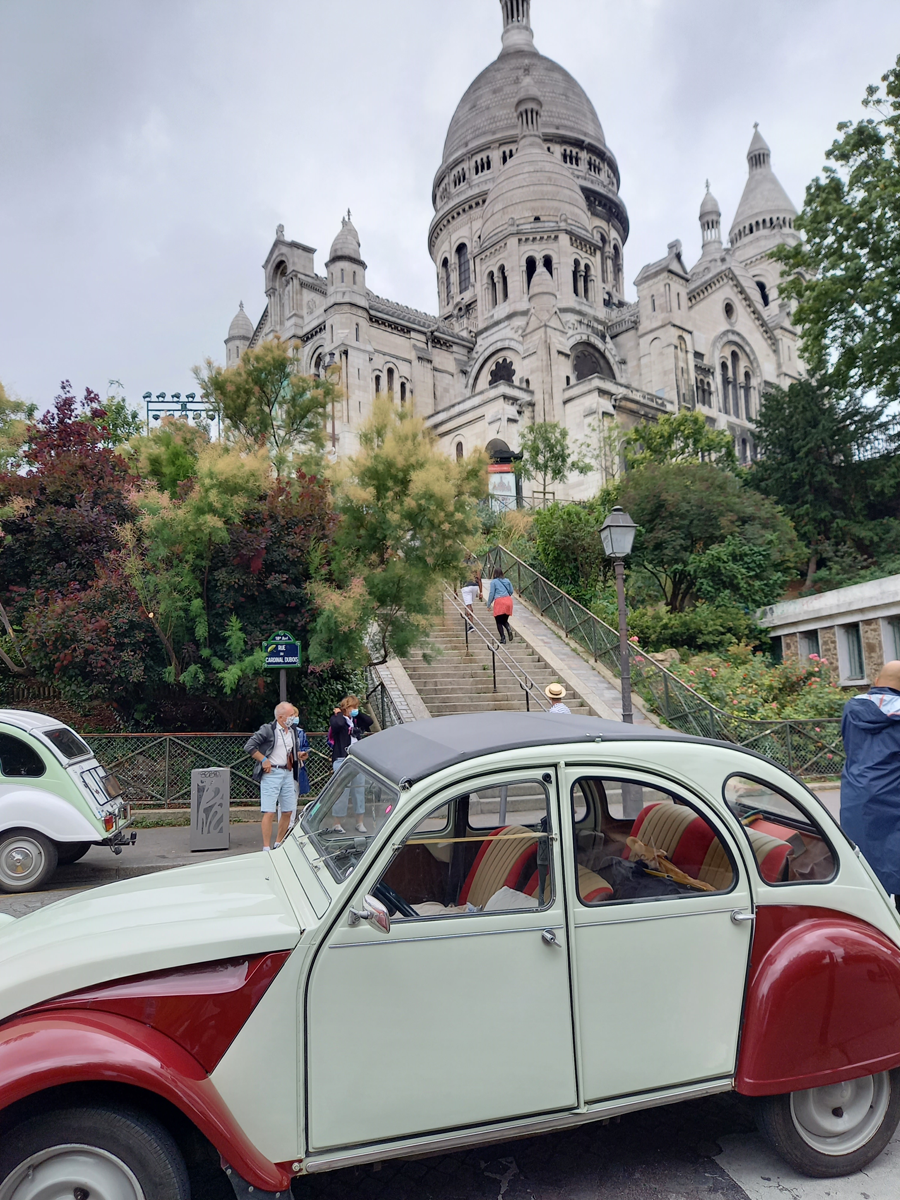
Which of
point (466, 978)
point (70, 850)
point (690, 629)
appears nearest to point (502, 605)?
point (690, 629)

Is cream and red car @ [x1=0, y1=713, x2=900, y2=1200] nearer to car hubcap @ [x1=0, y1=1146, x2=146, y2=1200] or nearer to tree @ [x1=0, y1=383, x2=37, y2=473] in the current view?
car hubcap @ [x1=0, y1=1146, x2=146, y2=1200]

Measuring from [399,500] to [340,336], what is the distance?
1502 inches

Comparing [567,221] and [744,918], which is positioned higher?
[567,221]

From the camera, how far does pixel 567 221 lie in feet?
181

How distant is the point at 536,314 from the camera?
154 ft

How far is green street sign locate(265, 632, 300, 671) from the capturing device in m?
11.1

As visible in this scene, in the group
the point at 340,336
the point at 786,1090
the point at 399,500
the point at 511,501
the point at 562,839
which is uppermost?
the point at 340,336

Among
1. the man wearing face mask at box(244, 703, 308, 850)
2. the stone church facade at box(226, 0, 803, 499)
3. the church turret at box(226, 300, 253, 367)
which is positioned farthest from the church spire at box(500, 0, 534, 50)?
the man wearing face mask at box(244, 703, 308, 850)

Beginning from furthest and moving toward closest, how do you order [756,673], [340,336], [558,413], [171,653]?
1. [340,336]
2. [558,413]
3. [756,673]
4. [171,653]

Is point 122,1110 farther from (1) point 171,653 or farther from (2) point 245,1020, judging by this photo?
(1) point 171,653

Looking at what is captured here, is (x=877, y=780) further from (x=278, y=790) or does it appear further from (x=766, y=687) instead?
(x=766, y=687)

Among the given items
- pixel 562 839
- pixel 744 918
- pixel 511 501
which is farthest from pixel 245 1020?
pixel 511 501

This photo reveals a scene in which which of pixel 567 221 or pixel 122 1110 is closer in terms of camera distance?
pixel 122 1110

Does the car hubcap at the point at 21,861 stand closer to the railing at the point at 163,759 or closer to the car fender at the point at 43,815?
the car fender at the point at 43,815
